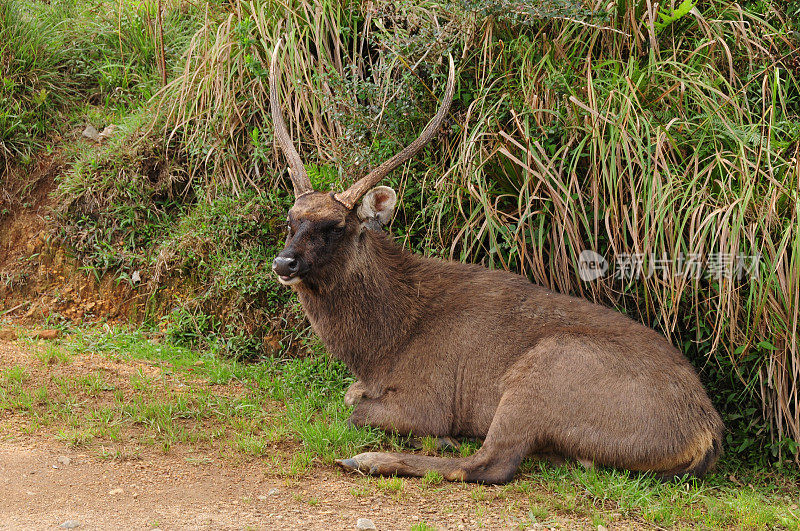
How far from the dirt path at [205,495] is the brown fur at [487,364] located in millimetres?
313

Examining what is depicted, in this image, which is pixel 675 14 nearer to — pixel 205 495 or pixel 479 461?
pixel 479 461

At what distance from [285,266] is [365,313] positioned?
0.71 metres

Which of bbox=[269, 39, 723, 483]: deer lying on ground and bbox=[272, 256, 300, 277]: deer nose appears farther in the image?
bbox=[272, 256, 300, 277]: deer nose

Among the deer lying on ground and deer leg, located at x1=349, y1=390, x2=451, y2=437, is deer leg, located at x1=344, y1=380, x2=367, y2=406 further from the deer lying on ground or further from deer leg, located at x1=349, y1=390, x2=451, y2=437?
deer leg, located at x1=349, y1=390, x2=451, y2=437

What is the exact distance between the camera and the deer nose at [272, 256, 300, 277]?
15.3 feet

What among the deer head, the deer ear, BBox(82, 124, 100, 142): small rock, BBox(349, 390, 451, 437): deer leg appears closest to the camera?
the deer head

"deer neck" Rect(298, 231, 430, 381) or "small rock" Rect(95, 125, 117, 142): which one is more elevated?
"small rock" Rect(95, 125, 117, 142)

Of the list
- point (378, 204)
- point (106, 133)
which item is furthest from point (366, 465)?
point (106, 133)

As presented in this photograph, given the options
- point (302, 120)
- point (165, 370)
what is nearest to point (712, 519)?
point (165, 370)

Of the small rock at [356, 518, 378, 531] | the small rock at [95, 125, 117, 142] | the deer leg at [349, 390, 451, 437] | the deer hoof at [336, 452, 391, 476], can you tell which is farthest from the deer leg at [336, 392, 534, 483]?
the small rock at [95, 125, 117, 142]

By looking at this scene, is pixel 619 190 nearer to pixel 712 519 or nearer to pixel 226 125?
pixel 712 519

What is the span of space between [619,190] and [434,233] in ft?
4.70

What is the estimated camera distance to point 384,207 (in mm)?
5129

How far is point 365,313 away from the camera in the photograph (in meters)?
5.12
